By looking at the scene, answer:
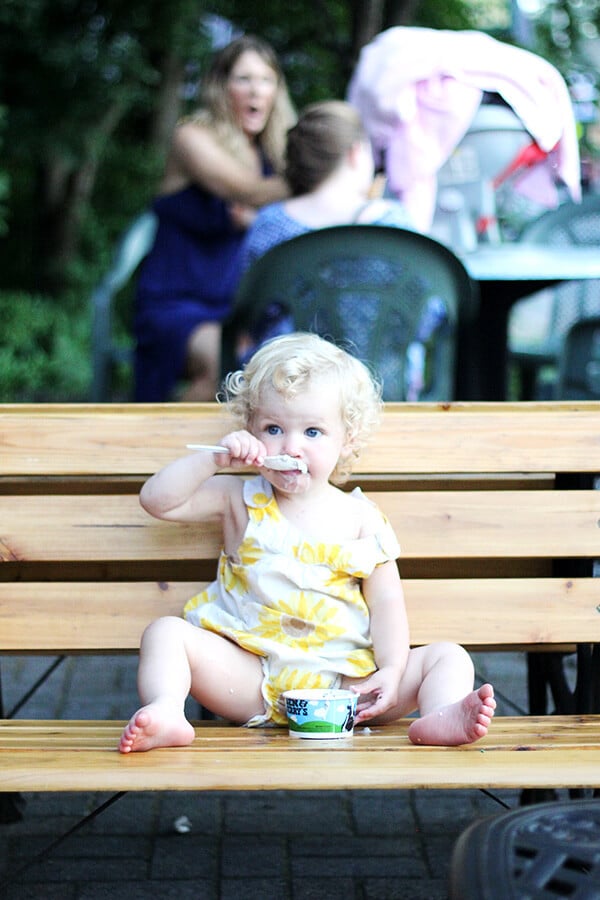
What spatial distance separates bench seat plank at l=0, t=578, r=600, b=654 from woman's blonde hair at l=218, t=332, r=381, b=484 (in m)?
0.40

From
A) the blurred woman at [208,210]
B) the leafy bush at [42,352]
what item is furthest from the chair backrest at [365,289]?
the leafy bush at [42,352]

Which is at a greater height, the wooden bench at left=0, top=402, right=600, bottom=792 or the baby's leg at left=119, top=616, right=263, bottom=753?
the wooden bench at left=0, top=402, right=600, bottom=792

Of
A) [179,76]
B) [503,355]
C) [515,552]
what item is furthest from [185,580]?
[179,76]

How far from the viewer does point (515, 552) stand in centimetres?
294

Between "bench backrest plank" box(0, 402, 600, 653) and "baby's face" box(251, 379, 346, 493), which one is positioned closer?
"baby's face" box(251, 379, 346, 493)

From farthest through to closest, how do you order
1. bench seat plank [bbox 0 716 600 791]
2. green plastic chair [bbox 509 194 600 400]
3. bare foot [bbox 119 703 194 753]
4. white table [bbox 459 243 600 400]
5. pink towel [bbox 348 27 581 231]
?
green plastic chair [bbox 509 194 600 400], white table [bbox 459 243 600 400], pink towel [bbox 348 27 581 231], bare foot [bbox 119 703 194 753], bench seat plank [bbox 0 716 600 791]

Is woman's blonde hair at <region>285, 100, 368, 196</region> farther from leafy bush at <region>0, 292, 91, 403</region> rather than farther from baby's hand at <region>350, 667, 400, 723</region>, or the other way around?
leafy bush at <region>0, 292, 91, 403</region>

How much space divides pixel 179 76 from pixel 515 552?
9.99 metres

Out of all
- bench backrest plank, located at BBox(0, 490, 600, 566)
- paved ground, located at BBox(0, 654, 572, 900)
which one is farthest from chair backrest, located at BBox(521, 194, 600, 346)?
bench backrest plank, located at BBox(0, 490, 600, 566)

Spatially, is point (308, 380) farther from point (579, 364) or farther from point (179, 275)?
point (579, 364)

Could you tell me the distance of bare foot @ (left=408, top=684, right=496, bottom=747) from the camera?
7.50 feet

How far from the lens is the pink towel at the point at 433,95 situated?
466cm

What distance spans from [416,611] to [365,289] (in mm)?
1477

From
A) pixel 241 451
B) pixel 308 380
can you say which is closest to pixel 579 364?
pixel 308 380
